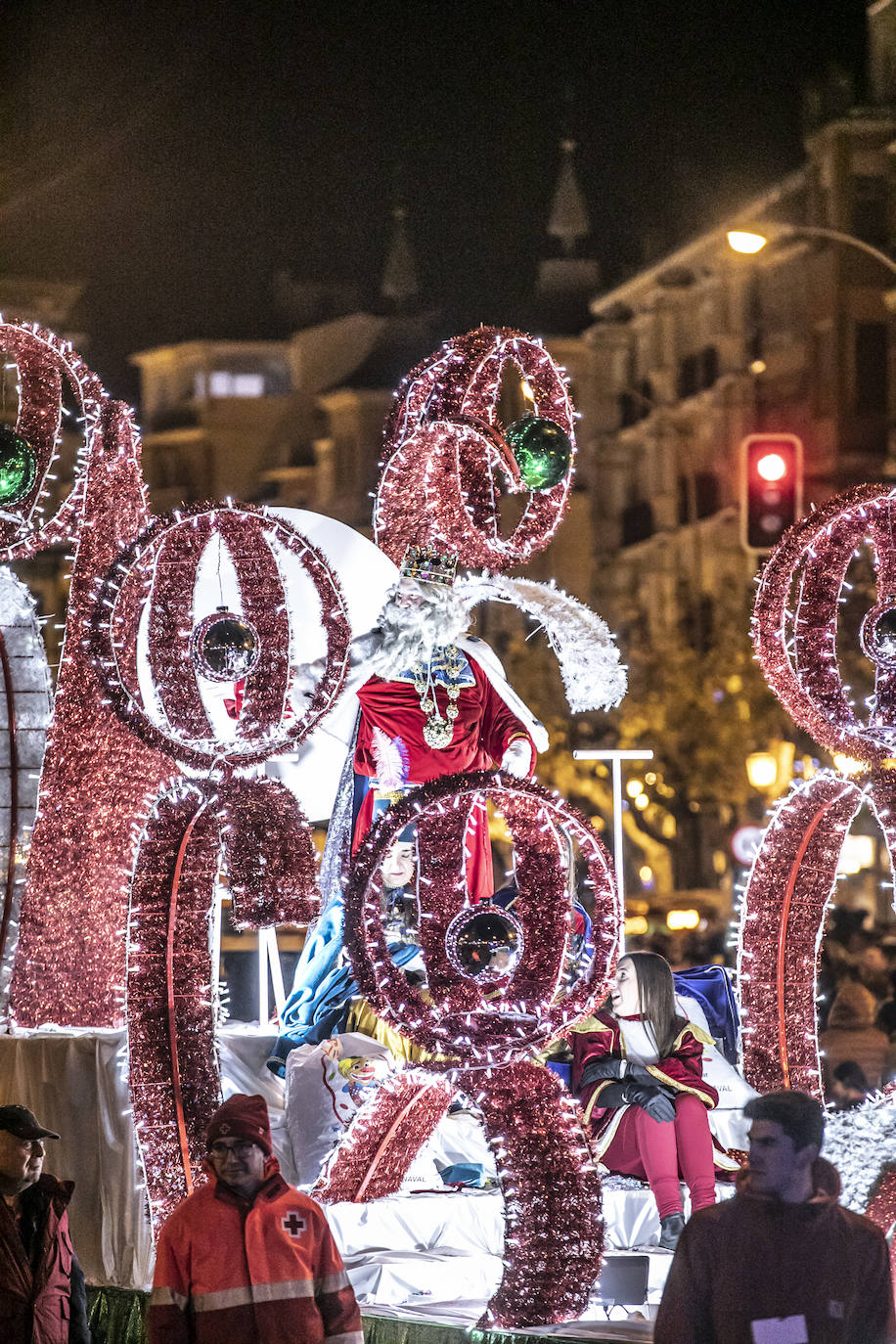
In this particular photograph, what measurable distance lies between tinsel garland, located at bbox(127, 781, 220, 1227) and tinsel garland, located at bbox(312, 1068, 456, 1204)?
0.59 m

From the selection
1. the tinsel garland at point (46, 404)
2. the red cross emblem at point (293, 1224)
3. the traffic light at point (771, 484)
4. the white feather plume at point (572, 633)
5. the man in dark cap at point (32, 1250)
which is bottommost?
the man in dark cap at point (32, 1250)

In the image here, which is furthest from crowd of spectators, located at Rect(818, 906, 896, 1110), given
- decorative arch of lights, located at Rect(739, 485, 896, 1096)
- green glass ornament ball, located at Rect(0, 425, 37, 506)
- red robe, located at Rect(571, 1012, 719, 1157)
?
green glass ornament ball, located at Rect(0, 425, 37, 506)

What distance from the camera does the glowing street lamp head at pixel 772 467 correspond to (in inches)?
511

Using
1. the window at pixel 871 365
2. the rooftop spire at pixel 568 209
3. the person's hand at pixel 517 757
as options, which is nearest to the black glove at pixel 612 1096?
the person's hand at pixel 517 757

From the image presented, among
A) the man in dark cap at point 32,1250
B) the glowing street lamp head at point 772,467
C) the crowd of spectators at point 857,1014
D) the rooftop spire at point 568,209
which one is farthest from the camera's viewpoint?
the rooftop spire at point 568,209

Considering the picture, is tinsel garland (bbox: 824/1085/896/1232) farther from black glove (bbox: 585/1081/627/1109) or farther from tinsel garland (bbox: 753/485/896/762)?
tinsel garland (bbox: 753/485/896/762)

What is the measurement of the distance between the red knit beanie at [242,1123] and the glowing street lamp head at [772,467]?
29.4 feet

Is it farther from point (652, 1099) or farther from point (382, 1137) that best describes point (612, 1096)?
point (382, 1137)

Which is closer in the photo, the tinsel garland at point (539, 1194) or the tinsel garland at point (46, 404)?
the tinsel garland at point (539, 1194)

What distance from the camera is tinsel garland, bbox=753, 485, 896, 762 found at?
6090mm

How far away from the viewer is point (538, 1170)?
5680 millimetres

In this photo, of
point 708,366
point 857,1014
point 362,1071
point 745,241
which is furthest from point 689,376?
point 362,1071

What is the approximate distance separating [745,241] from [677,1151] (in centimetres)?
851

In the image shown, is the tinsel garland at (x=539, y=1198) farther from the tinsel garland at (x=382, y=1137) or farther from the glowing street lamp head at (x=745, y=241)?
the glowing street lamp head at (x=745, y=241)
